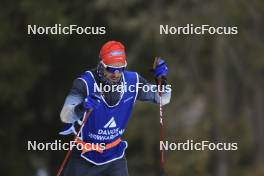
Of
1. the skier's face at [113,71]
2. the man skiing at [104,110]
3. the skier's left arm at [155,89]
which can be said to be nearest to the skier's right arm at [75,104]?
the man skiing at [104,110]

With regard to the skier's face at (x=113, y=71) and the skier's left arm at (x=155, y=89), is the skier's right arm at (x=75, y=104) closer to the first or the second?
the skier's face at (x=113, y=71)

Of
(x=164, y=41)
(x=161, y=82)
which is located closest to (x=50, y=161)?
(x=164, y=41)

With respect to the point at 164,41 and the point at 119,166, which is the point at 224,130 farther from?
the point at 119,166

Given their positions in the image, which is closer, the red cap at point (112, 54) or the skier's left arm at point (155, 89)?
the red cap at point (112, 54)

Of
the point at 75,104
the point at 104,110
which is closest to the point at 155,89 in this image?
the point at 104,110

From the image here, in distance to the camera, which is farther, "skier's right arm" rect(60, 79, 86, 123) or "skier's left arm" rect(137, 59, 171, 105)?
"skier's left arm" rect(137, 59, 171, 105)

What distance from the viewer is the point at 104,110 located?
7.09 meters

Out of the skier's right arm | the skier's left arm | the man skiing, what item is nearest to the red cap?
the man skiing

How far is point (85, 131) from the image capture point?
284 inches

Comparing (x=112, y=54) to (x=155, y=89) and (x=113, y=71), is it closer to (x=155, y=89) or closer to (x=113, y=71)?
(x=113, y=71)

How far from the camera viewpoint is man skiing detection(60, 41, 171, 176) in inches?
273

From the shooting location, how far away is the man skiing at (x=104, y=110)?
6.93 metres

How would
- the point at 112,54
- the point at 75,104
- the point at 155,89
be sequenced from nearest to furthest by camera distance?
the point at 75,104 → the point at 112,54 → the point at 155,89

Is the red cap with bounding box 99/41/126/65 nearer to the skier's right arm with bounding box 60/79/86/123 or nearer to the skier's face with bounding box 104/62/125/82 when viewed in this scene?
the skier's face with bounding box 104/62/125/82
